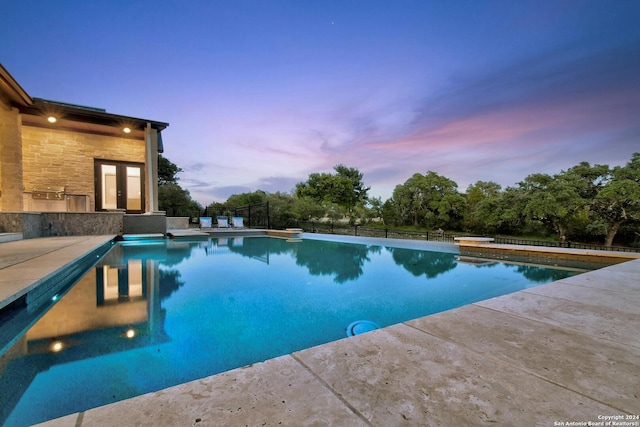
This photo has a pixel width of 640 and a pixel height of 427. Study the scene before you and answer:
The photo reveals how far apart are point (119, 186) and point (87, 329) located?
8.98m

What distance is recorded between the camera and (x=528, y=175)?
16.1m

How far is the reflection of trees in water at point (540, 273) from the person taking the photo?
4180mm

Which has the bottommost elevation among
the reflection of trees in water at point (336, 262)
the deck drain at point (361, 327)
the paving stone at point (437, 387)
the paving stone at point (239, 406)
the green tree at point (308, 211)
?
the deck drain at point (361, 327)

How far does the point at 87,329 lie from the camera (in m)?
2.11

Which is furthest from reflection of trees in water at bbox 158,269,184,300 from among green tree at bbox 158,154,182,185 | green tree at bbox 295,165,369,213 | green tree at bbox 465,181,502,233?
green tree at bbox 295,165,369,213

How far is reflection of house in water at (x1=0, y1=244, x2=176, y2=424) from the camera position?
1.53 m

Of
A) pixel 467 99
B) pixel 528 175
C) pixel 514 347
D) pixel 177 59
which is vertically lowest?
pixel 514 347

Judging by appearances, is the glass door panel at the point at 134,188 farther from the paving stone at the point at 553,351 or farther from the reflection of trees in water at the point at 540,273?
the reflection of trees in water at the point at 540,273

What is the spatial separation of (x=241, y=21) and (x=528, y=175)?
17.0 metres

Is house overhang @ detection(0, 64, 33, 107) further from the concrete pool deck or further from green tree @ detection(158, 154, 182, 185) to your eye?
green tree @ detection(158, 154, 182, 185)

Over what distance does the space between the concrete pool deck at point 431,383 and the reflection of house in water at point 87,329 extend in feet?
3.18

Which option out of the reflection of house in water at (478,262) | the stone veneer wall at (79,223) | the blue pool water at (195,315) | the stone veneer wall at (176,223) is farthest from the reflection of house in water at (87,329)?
the stone veneer wall at (176,223)

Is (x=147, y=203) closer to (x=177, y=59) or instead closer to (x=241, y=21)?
(x=177, y=59)

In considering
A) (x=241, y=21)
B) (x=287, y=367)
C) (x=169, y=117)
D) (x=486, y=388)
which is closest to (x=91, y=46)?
(x=169, y=117)
